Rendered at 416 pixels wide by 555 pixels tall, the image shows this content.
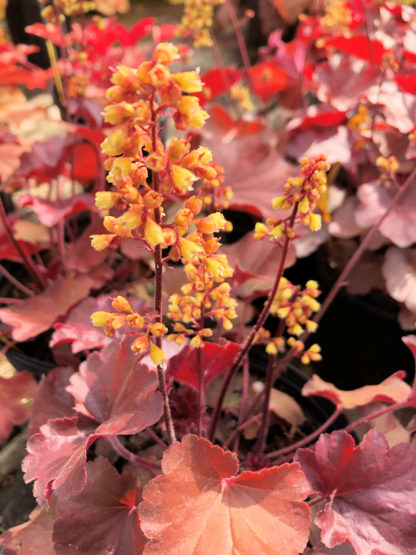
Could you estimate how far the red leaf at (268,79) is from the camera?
1565 mm

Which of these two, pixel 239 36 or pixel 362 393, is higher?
pixel 239 36

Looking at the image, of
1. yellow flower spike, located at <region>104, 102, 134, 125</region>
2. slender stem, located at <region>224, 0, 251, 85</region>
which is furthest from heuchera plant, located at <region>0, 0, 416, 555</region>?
slender stem, located at <region>224, 0, 251, 85</region>

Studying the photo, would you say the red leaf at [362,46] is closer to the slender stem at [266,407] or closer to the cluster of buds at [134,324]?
the slender stem at [266,407]

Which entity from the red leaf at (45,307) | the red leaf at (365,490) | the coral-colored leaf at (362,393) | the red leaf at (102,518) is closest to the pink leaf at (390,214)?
the coral-colored leaf at (362,393)

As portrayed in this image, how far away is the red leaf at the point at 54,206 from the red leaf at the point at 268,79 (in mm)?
738

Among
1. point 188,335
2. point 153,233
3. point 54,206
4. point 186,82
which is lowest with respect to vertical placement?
point 188,335

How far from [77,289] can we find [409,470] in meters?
0.70

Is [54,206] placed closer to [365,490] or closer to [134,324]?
[134,324]

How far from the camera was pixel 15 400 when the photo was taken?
1037mm

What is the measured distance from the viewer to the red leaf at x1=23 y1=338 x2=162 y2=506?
0.64 meters

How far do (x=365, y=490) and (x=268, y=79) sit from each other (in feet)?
3.96

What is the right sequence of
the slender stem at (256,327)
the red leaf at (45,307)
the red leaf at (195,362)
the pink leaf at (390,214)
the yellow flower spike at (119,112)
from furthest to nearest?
the pink leaf at (390,214) < the red leaf at (45,307) < the red leaf at (195,362) < the slender stem at (256,327) < the yellow flower spike at (119,112)

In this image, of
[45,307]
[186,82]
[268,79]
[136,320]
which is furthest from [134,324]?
[268,79]

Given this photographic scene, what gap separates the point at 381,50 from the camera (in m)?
1.33
